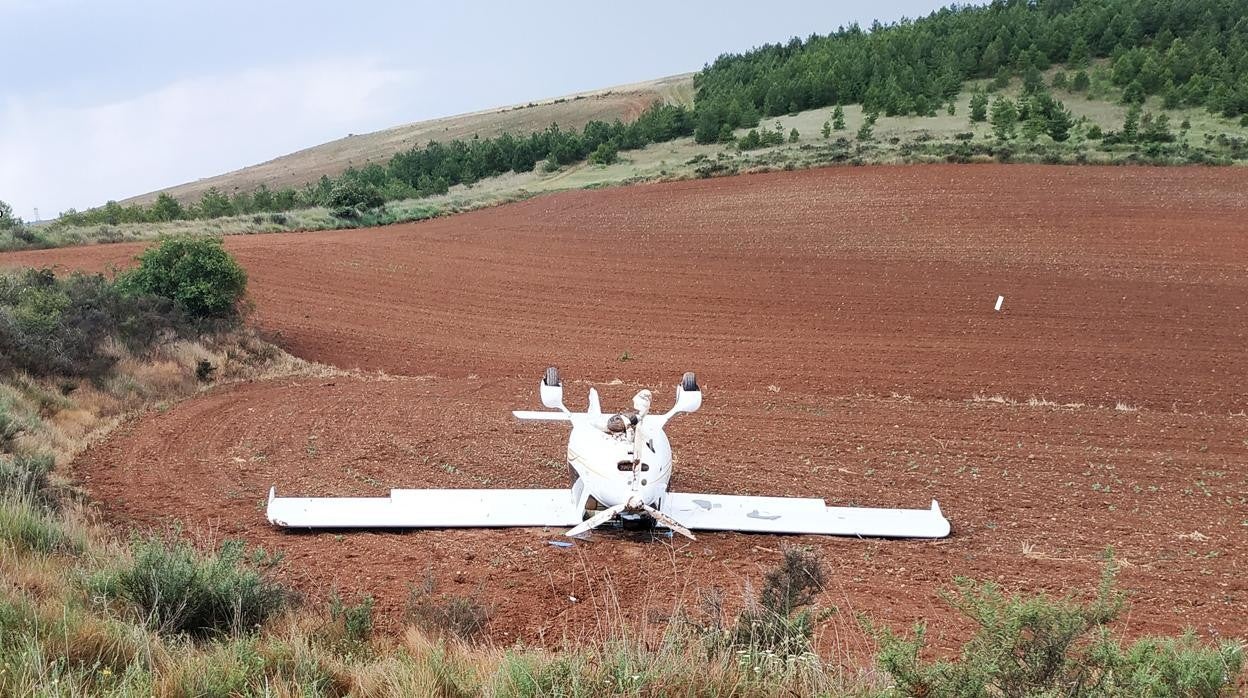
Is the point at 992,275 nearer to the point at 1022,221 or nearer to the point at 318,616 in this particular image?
the point at 1022,221

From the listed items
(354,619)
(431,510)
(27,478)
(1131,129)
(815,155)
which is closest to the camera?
(354,619)

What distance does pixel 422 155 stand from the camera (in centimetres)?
7450

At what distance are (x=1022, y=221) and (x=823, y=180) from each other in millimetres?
11490

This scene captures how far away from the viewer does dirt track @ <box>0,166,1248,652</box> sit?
25.6 ft

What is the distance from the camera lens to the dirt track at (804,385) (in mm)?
7805

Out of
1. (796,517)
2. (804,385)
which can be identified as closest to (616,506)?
(796,517)

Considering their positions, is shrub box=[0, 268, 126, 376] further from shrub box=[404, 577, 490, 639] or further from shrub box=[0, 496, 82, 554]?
shrub box=[404, 577, 490, 639]

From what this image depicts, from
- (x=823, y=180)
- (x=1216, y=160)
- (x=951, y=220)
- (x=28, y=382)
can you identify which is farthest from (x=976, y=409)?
(x=1216, y=160)

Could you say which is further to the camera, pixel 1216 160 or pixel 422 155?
pixel 422 155

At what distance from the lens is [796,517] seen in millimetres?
8703

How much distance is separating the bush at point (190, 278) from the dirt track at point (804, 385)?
2.25 meters

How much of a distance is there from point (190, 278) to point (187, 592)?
48.7 feet

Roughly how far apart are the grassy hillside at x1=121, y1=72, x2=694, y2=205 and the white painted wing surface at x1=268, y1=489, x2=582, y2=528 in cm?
A: 9183

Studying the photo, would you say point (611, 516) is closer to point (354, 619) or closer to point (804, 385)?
point (354, 619)
